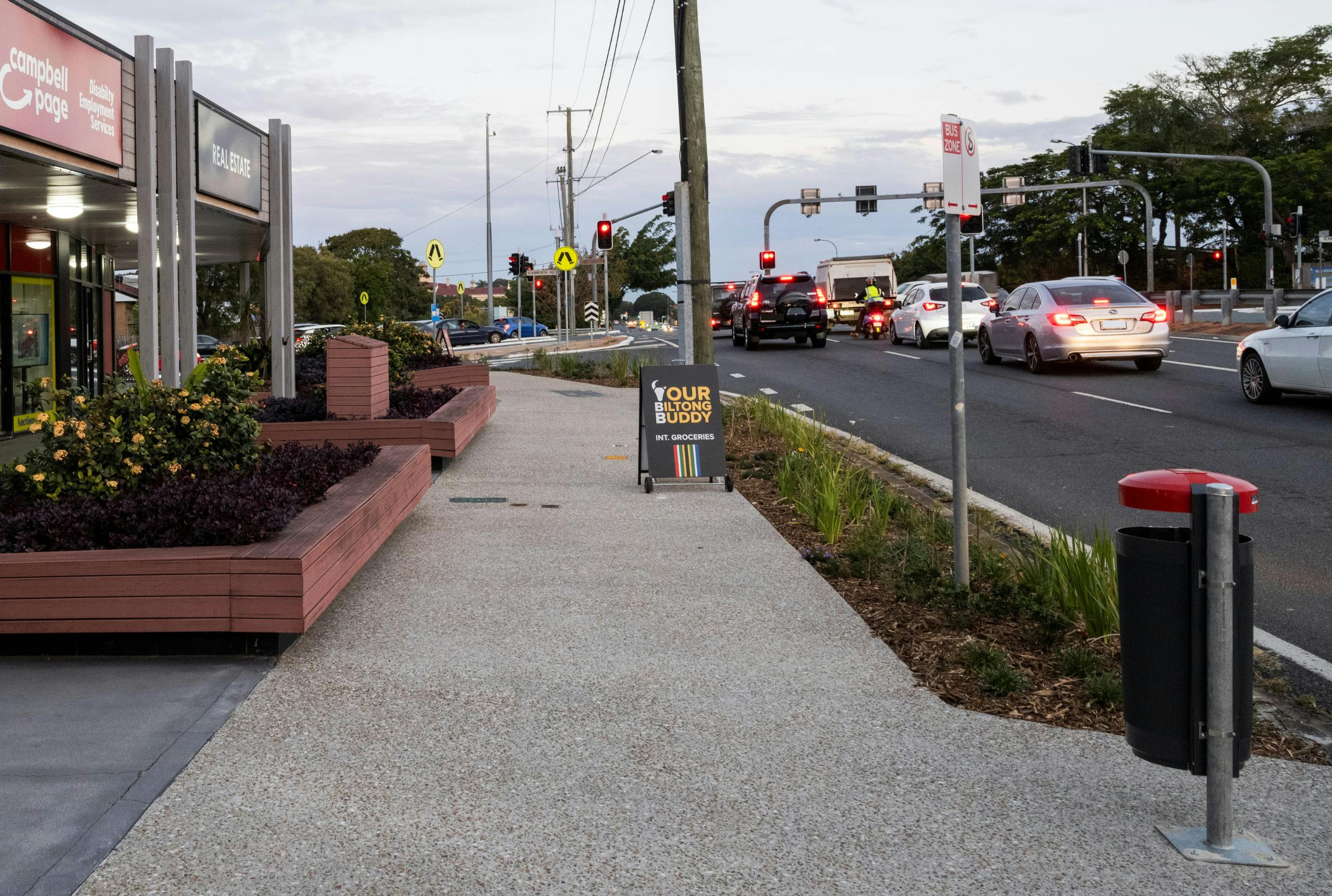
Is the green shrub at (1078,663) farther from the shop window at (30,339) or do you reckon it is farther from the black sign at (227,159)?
the shop window at (30,339)

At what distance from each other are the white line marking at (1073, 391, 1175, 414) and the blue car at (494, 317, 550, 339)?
150 feet

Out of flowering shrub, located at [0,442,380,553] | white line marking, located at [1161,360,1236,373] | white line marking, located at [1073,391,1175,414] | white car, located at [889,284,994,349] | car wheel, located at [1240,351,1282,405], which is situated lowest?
flowering shrub, located at [0,442,380,553]

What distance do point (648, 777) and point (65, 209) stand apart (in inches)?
482

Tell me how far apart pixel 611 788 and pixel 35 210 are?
505 inches

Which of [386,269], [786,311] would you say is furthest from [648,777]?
[386,269]

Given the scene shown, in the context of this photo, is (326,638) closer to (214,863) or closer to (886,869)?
(214,863)

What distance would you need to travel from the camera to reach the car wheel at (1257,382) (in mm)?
16562

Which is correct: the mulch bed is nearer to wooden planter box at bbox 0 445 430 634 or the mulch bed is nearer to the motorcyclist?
wooden planter box at bbox 0 445 430 634

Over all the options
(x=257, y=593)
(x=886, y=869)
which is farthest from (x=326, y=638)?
(x=886, y=869)

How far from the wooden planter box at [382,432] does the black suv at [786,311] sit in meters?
21.1

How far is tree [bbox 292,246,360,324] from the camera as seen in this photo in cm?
7919

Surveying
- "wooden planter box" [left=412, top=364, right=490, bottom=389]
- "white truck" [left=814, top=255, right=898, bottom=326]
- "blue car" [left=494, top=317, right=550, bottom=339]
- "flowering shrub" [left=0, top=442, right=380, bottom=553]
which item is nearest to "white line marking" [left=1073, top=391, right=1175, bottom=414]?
"wooden planter box" [left=412, top=364, right=490, bottom=389]

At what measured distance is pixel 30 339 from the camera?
56.4 ft

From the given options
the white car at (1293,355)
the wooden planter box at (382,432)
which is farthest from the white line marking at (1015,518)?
the white car at (1293,355)
